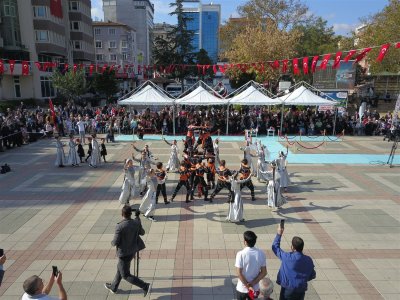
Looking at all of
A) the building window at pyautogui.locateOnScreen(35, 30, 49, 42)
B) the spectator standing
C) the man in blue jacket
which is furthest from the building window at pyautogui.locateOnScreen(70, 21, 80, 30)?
the man in blue jacket

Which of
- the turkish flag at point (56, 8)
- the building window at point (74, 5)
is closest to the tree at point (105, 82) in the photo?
the turkish flag at point (56, 8)

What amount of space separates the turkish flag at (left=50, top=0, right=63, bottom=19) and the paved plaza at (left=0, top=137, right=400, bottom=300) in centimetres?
3568

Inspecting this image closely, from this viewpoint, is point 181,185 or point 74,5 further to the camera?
point 74,5

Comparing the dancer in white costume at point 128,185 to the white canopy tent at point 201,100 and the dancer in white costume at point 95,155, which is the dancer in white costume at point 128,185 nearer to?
the dancer in white costume at point 95,155

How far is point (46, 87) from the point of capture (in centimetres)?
4691

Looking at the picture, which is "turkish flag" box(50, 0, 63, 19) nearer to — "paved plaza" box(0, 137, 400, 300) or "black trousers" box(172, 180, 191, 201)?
"paved plaza" box(0, 137, 400, 300)

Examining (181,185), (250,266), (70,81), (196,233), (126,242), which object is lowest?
(196,233)

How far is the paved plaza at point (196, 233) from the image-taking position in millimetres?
6992

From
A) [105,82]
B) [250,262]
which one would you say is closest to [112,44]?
[105,82]

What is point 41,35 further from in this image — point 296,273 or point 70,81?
point 296,273

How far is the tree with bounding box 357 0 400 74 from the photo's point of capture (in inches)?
1400

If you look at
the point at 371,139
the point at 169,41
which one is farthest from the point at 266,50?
the point at 169,41

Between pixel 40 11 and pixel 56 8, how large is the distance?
2.67 meters

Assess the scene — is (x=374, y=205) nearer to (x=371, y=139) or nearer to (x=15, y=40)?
(x=371, y=139)
